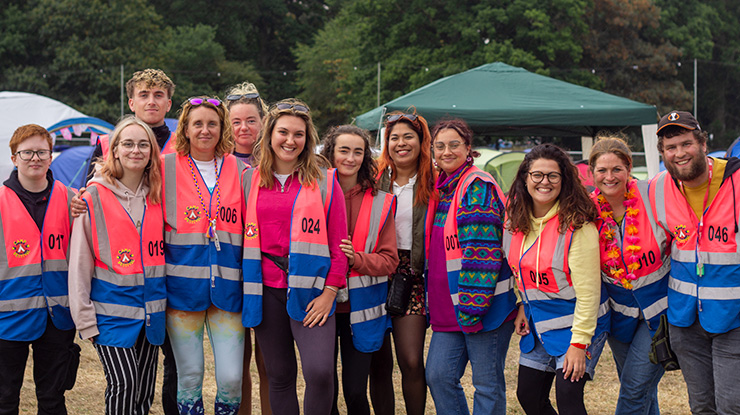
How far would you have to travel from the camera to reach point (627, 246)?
11.4 feet

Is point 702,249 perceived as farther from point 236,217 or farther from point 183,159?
point 183,159

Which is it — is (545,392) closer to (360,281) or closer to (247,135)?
(360,281)

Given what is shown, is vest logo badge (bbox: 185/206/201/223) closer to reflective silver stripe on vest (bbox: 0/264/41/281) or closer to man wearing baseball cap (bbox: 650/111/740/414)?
reflective silver stripe on vest (bbox: 0/264/41/281)

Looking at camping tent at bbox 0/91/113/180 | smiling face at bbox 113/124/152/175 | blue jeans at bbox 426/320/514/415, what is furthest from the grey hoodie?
camping tent at bbox 0/91/113/180

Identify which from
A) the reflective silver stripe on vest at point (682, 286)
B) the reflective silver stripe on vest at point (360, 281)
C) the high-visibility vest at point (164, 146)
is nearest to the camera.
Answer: the reflective silver stripe on vest at point (682, 286)

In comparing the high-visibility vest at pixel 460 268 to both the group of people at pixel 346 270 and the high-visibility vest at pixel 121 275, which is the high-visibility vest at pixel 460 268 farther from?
the high-visibility vest at pixel 121 275

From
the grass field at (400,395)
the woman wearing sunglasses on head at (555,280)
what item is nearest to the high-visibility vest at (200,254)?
the woman wearing sunglasses on head at (555,280)

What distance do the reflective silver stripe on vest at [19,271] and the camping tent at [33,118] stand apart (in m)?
10.6

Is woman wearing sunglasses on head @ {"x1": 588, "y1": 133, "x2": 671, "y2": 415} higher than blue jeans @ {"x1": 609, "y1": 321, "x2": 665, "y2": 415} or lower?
higher

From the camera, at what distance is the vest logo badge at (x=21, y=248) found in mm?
3523

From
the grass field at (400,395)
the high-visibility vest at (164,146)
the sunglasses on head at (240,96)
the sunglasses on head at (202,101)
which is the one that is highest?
the sunglasses on head at (240,96)

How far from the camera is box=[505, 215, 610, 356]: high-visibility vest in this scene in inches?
133

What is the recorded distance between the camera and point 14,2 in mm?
34062

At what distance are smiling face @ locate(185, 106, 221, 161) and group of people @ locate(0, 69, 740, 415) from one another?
11 millimetres
